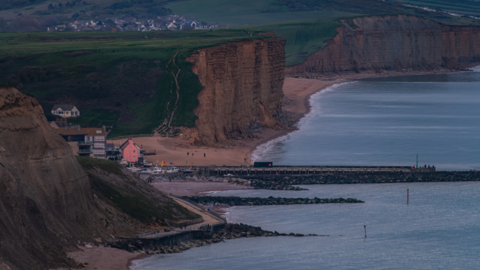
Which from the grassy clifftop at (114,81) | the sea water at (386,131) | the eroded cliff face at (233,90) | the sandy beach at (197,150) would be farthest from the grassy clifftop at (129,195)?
the grassy clifftop at (114,81)

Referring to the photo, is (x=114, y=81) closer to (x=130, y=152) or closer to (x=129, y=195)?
(x=130, y=152)

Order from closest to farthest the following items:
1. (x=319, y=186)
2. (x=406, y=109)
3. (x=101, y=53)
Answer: (x=319, y=186) < (x=101, y=53) < (x=406, y=109)

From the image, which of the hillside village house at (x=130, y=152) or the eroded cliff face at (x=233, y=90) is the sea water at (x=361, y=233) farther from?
the eroded cliff face at (x=233, y=90)

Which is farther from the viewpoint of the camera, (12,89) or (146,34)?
(146,34)

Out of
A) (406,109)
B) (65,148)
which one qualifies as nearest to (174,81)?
(406,109)

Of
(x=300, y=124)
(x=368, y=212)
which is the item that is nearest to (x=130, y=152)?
(x=368, y=212)

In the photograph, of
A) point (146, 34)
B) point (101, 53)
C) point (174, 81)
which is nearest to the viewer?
point (174, 81)

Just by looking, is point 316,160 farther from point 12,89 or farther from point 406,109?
point 406,109
